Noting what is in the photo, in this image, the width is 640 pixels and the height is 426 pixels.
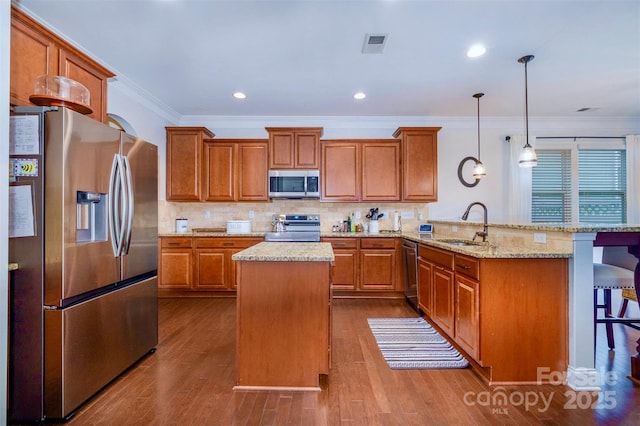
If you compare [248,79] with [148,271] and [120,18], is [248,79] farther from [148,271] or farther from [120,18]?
[148,271]

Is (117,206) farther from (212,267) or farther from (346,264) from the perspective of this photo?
(346,264)

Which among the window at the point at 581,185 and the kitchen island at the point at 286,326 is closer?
the kitchen island at the point at 286,326

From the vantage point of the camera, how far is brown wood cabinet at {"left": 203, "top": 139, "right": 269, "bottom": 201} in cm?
463

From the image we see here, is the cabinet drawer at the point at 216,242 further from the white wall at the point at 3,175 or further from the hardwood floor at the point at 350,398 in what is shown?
the white wall at the point at 3,175

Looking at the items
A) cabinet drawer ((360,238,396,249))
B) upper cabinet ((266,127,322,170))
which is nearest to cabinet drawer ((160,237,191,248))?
upper cabinet ((266,127,322,170))

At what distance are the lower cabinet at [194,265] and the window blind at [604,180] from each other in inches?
212

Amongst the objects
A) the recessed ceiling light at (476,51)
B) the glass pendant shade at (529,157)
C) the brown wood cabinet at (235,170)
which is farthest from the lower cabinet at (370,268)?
the recessed ceiling light at (476,51)

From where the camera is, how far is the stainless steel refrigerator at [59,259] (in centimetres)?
173

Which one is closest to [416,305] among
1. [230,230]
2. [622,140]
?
[230,230]

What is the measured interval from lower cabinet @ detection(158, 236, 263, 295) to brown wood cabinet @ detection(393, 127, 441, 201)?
258 cm

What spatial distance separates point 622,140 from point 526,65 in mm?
3198

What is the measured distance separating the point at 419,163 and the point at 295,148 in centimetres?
183

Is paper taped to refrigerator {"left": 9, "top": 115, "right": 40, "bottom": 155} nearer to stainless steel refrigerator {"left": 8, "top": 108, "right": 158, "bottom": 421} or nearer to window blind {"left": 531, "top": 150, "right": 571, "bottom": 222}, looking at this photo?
stainless steel refrigerator {"left": 8, "top": 108, "right": 158, "bottom": 421}

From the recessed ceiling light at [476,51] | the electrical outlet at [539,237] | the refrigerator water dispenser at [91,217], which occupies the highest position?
the recessed ceiling light at [476,51]
